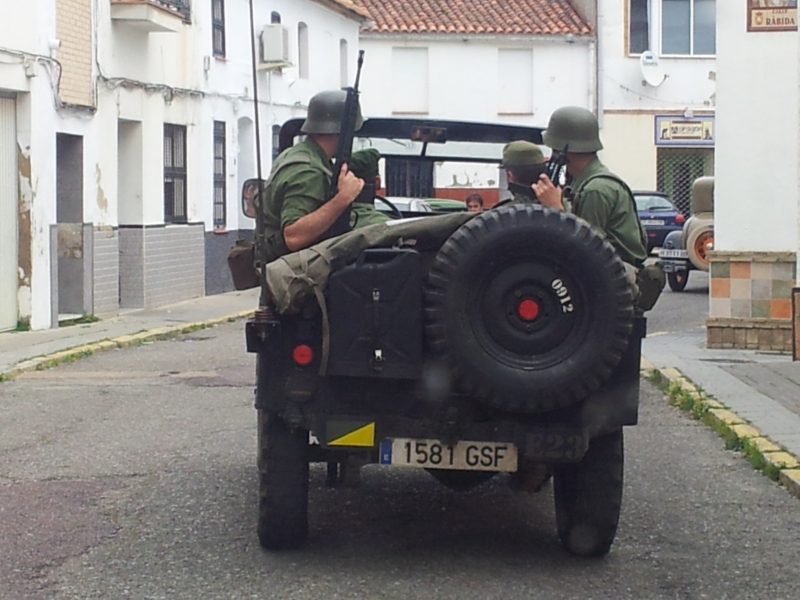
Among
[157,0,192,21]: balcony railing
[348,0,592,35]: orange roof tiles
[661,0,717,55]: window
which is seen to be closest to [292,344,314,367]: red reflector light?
[157,0,192,21]: balcony railing

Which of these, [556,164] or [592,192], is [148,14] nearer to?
[556,164]

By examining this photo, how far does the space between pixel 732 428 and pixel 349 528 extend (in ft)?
12.2

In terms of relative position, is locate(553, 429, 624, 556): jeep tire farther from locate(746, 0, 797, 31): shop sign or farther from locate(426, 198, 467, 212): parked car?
locate(746, 0, 797, 31): shop sign

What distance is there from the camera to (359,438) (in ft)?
18.7

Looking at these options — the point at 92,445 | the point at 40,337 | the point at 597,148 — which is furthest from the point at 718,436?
the point at 40,337

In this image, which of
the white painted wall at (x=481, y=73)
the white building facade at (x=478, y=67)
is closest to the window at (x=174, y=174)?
the white building facade at (x=478, y=67)

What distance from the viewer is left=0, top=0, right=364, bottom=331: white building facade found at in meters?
16.4

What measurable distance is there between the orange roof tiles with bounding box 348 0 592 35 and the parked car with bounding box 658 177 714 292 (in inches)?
612

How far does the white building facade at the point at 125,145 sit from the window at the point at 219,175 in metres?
0.03

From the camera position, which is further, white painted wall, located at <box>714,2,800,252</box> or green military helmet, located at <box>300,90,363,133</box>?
white painted wall, located at <box>714,2,800,252</box>

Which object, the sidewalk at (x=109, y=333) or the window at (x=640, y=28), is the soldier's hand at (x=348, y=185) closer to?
the sidewalk at (x=109, y=333)

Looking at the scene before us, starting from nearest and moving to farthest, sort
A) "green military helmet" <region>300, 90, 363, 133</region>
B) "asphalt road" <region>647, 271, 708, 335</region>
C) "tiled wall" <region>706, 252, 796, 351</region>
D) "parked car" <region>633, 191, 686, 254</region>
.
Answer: "green military helmet" <region>300, 90, 363, 133</region> < "tiled wall" <region>706, 252, 796, 351</region> < "asphalt road" <region>647, 271, 708, 335</region> < "parked car" <region>633, 191, 686, 254</region>

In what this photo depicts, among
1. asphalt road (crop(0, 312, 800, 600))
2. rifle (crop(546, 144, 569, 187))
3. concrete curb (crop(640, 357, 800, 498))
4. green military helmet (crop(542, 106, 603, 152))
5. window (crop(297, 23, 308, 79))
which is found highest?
window (crop(297, 23, 308, 79))

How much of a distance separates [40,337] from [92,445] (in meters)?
7.23
